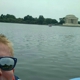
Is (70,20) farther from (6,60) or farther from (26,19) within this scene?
(6,60)

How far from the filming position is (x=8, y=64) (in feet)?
6.28

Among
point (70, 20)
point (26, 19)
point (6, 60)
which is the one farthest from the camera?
point (70, 20)

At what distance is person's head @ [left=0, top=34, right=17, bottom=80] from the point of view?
1867 millimetres

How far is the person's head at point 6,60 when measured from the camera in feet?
6.13

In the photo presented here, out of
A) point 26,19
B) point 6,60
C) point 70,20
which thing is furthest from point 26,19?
point 6,60

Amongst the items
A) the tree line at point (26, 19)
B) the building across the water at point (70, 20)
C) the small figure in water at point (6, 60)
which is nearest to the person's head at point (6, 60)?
the small figure in water at point (6, 60)

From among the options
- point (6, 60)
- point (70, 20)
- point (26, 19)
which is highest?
point (6, 60)

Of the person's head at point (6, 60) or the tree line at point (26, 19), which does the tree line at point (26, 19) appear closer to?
the tree line at point (26, 19)

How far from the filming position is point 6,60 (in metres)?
1.90

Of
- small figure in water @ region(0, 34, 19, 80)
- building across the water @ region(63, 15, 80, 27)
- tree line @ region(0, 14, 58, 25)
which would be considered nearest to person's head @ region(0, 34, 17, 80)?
small figure in water @ region(0, 34, 19, 80)

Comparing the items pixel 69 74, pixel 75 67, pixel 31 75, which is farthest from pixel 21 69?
pixel 75 67

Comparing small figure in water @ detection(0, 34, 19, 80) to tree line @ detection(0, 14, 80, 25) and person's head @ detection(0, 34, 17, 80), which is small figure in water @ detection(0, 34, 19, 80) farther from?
tree line @ detection(0, 14, 80, 25)

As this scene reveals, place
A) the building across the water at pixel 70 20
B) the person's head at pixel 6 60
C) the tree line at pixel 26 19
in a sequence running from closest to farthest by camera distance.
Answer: the person's head at pixel 6 60, the tree line at pixel 26 19, the building across the water at pixel 70 20

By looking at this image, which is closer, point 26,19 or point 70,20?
point 26,19
